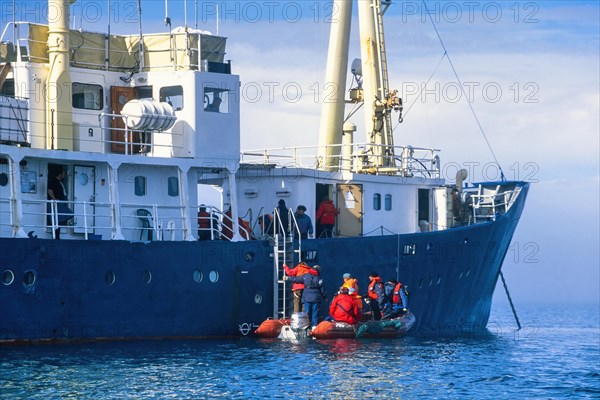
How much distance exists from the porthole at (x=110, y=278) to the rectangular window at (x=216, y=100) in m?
5.75

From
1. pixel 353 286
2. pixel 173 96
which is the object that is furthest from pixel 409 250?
pixel 173 96

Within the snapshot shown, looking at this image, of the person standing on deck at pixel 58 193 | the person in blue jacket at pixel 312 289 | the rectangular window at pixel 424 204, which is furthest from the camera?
the rectangular window at pixel 424 204

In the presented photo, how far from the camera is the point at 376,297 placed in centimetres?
3359

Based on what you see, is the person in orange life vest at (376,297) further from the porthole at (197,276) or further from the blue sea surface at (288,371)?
the porthole at (197,276)

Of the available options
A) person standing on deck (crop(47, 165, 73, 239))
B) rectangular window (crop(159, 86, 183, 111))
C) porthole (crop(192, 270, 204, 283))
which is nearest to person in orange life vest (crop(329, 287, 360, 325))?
porthole (crop(192, 270, 204, 283))

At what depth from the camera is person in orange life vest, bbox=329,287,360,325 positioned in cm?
3250

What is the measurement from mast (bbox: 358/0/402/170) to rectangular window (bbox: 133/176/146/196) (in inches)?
396

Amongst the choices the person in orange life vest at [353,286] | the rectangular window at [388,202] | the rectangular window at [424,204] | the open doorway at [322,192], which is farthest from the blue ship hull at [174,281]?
the open doorway at [322,192]

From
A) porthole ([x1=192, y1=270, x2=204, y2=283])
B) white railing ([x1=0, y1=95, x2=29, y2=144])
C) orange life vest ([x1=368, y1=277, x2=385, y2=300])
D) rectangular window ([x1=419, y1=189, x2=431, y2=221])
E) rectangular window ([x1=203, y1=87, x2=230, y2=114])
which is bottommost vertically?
orange life vest ([x1=368, y1=277, x2=385, y2=300])

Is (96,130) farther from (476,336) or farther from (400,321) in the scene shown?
(476,336)

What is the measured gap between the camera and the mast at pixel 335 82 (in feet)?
136

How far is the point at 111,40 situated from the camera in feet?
111

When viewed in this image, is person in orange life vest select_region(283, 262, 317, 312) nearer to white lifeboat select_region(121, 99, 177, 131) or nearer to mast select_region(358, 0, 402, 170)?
white lifeboat select_region(121, 99, 177, 131)

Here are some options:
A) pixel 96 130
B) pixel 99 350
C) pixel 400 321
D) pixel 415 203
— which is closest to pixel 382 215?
pixel 415 203
